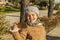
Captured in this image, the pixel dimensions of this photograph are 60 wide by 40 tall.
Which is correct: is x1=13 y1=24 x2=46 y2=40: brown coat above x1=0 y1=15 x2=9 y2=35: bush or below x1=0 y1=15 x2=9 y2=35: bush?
above

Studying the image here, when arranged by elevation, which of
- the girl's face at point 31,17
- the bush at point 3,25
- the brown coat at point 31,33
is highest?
the girl's face at point 31,17

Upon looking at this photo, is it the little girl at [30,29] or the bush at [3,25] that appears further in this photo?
the bush at [3,25]

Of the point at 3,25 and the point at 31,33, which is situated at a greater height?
the point at 31,33

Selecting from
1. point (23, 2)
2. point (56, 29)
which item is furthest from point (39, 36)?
point (56, 29)

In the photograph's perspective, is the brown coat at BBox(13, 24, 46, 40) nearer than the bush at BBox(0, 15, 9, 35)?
Yes

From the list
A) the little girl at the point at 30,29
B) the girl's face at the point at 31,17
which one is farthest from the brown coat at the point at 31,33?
the girl's face at the point at 31,17

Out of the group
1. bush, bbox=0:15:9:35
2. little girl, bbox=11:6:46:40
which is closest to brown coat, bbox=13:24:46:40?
little girl, bbox=11:6:46:40

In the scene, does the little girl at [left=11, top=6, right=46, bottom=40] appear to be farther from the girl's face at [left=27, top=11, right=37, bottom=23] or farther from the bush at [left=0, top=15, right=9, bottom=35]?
the bush at [left=0, top=15, right=9, bottom=35]

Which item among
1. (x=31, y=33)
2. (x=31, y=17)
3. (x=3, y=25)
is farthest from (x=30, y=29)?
(x=3, y=25)

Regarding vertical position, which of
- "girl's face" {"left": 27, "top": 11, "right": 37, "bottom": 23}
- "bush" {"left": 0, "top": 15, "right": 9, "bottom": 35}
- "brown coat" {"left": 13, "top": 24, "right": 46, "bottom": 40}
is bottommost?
"bush" {"left": 0, "top": 15, "right": 9, "bottom": 35}

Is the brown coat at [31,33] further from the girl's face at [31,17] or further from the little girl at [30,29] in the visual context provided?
Answer: the girl's face at [31,17]

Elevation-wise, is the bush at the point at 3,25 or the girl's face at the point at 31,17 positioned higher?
the girl's face at the point at 31,17

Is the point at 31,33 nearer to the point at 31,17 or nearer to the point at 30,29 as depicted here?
the point at 30,29

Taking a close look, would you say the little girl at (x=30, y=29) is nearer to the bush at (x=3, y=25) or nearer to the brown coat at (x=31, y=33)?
the brown coat at (x=31, y=33)
